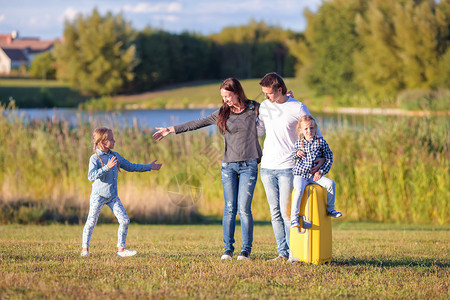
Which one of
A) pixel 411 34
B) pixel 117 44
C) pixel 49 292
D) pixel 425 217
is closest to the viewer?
pixel 49 292

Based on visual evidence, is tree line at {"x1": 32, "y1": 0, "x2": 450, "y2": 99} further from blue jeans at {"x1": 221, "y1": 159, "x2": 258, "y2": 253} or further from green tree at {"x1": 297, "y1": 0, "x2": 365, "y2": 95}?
blue jeans at {"x1": 221, "y1": 159, "x2": 258, "y2": 253}

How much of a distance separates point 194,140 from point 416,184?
5243mm

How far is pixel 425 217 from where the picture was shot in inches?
446

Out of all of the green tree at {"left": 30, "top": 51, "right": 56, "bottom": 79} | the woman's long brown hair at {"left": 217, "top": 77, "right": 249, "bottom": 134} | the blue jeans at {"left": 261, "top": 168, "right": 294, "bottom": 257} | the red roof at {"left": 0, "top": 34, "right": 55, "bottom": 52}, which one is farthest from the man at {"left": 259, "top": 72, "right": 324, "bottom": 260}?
the red roof at {"left": 0, "top": 34, "right": 55, "bottom": 52}

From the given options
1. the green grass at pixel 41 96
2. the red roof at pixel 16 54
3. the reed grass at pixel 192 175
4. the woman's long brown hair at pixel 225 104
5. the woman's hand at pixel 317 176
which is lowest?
the reed grass at pixel 192 175

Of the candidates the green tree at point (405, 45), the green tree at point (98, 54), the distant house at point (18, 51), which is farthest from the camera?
the distant house at point (18, 51)

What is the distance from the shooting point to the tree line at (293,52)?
4066cm

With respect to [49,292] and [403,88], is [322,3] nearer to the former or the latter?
[403,88]

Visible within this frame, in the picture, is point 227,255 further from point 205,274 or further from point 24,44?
point 24,44

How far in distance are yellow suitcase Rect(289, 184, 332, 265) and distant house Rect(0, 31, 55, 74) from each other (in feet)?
262

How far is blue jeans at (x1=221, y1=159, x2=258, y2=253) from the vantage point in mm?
5301

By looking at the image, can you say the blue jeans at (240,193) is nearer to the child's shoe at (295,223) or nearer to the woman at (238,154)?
the woman at (238,154)

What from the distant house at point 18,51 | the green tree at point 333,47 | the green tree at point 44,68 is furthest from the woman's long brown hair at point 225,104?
the distant house at point 18,51

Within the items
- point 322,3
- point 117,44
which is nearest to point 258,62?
point 322,3
